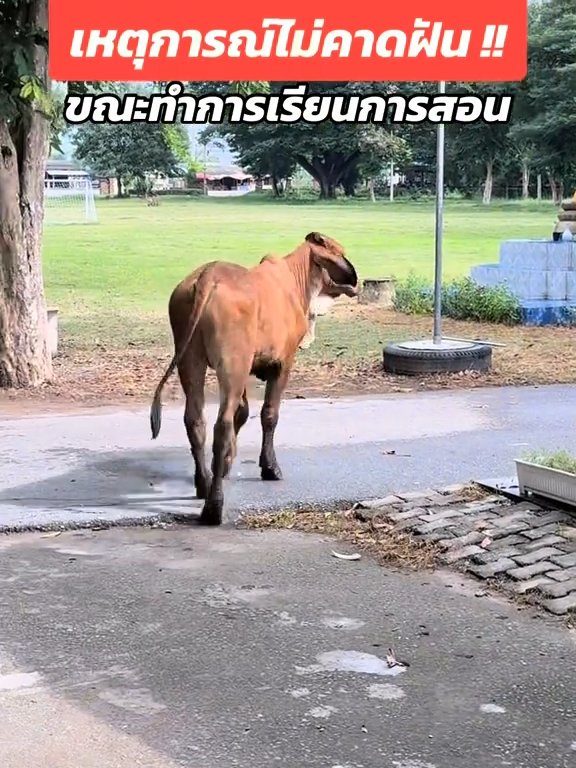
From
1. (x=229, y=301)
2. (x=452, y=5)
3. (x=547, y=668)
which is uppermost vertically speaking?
(x=452, y=5)

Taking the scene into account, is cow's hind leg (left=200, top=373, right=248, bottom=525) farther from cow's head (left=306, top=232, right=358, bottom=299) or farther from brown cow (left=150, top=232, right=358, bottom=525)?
cow's head (left=306, top=232, right=358, bottom=299)

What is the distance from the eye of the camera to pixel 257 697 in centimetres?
394

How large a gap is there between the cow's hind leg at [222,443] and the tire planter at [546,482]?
61.3 inches

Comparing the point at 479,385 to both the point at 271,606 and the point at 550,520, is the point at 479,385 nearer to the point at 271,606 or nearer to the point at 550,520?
the point at 550,520

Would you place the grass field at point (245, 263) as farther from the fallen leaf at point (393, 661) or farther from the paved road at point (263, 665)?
the fallen leaf at point (393, 661)

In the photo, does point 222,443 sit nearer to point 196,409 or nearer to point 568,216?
point 196,409

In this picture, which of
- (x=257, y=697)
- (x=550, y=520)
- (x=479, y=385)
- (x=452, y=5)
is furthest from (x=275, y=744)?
(x=452, y=5)

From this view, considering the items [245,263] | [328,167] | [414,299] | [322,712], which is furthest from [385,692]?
[328,167]

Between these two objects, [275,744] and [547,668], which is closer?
[275,744]

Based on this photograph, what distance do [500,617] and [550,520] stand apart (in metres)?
1.23

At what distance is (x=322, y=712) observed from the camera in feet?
12.5

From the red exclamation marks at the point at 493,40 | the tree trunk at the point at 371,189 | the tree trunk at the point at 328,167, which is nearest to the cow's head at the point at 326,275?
the red exclamation marks at the point at 493,40

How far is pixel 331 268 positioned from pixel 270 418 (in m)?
0.96

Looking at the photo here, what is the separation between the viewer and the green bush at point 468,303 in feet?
50.1
